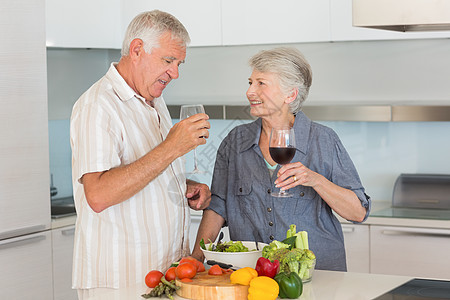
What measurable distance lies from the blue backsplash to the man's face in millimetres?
1943

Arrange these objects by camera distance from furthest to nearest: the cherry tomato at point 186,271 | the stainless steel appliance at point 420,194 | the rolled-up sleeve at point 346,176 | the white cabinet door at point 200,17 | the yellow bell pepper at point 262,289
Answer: the white cabinet door at point 200,17 → the stainless steel appliance at point 420,194 → the rolled-up sleeve at point 346,176 → the cherry tomato at point 186,271 → the yellow bell pepper at point 262,289

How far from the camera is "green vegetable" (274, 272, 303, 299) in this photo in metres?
1.78

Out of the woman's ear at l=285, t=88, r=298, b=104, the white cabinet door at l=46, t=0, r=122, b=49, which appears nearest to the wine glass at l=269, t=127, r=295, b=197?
the woman's ear at l=285, t=88, r=298, b=104

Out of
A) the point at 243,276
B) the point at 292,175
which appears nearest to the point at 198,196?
the point at 292,175

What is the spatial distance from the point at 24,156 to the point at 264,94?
4.64ft

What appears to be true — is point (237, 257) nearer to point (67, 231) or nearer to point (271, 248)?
point (271, 248)

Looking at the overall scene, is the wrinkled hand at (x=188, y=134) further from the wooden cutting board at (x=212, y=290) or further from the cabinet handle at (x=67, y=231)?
the cabinet handle at (x=67, y=231)

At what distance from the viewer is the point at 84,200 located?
2.11 meters

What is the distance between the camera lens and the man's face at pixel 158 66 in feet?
6.96

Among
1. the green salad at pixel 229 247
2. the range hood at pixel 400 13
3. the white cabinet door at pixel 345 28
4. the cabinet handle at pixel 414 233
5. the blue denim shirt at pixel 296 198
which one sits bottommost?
the cabinet handle at pixel 414 233

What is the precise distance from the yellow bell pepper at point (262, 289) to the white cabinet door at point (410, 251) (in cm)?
179

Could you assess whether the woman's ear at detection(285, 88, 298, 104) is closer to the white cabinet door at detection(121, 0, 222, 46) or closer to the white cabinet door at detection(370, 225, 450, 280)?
the white cabinet door at detection(370, 225, 450, 280)

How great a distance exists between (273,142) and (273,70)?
37 cm

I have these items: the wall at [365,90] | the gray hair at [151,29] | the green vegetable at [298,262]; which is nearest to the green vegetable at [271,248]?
the green vegetable at [298,262]
